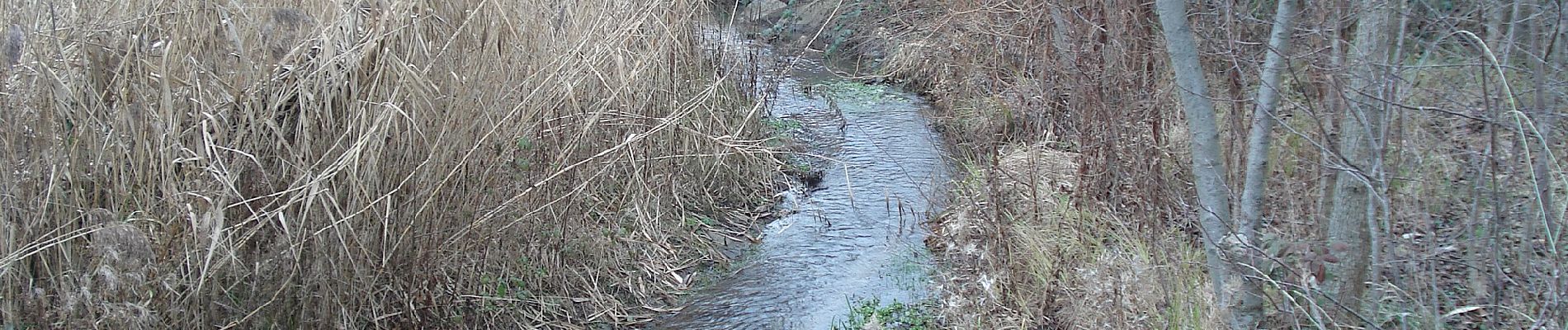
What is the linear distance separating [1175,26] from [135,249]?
252 centimetres

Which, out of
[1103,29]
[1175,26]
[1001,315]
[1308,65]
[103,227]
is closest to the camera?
[103,227]

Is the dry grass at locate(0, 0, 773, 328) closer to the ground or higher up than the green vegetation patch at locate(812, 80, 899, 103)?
higher up

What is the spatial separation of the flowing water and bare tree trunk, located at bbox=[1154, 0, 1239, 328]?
169cm

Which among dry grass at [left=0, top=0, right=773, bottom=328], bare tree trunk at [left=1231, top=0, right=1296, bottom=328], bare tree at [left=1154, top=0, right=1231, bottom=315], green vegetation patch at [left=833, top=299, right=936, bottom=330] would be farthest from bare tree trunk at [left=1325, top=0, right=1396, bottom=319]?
dry grass at [left=0, top=0, right=773, bottom=328]

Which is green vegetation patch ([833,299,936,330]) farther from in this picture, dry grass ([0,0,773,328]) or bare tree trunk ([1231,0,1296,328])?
→ bare tree trunk ([1231,0,1296,328])

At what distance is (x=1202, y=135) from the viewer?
3.10 meters

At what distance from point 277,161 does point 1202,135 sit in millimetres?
2348

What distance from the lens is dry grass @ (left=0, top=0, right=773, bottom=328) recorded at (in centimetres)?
299

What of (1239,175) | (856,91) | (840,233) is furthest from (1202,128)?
(856,91)

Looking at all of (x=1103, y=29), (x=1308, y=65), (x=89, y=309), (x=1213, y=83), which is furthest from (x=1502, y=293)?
(x=89, y=309)

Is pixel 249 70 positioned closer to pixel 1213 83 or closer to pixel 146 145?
pixel 146 145

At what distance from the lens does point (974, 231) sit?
16.9 ft

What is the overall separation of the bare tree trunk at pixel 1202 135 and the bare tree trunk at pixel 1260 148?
0.04 meters

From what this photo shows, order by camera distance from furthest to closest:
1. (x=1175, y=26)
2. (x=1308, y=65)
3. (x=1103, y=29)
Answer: (x=1103, y=29) → (x=1308, y=65) → (x=1175, y=26)
